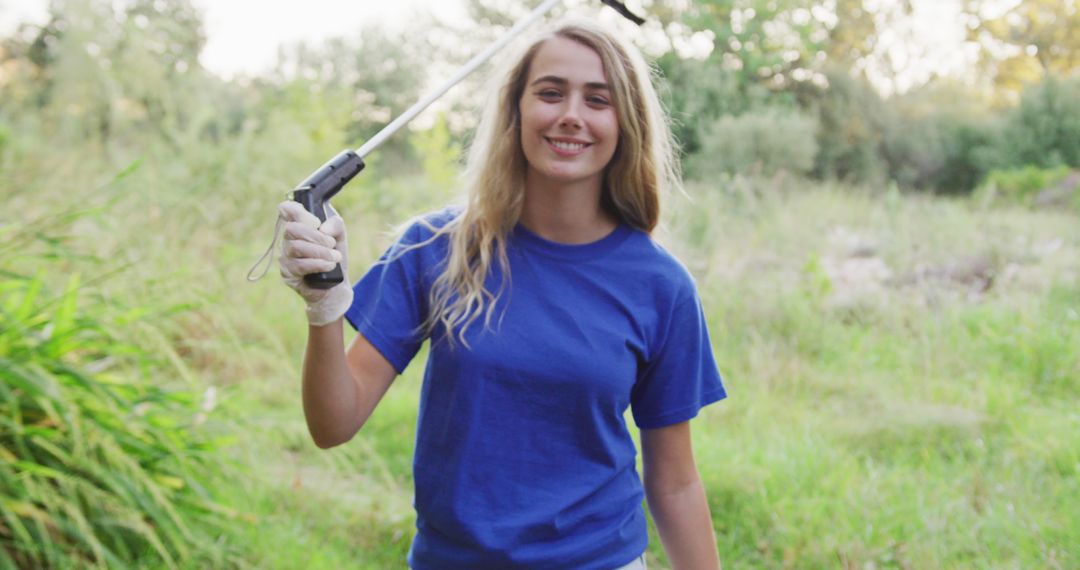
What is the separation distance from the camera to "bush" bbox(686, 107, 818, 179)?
7344mm

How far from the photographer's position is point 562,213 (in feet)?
5.50

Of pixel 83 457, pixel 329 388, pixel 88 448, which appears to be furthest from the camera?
pixel 88 448

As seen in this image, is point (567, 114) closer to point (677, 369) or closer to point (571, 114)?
point (571, 114)

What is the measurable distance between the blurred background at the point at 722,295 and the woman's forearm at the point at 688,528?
48 centimetres

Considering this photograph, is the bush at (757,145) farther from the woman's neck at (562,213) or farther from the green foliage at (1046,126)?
the woman's neck at (562,213)

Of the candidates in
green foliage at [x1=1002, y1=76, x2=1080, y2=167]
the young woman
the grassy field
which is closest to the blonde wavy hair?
the young woman

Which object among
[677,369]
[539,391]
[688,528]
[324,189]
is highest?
[324,189]

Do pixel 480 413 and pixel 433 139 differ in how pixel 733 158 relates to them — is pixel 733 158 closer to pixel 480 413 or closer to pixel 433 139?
pixel 433 139

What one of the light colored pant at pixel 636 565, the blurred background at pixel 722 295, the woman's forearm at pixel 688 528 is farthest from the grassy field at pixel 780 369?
the light colored pant at pixel 636 565

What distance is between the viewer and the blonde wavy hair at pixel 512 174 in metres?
1.58

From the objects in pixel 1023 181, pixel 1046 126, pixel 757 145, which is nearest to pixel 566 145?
pixel 757 145

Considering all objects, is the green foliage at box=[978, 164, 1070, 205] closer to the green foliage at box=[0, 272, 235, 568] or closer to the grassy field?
the grassy field

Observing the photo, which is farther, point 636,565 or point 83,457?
point 83,457

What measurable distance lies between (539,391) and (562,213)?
33 cm
